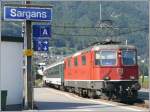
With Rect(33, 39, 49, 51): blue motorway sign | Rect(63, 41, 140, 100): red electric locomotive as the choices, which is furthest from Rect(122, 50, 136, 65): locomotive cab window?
Rect(33, 39, 49, 51): blue motorway sign

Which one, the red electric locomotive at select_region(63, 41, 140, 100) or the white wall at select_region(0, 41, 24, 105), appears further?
the red electric locomotive at select_region(63, 41, 140, 100)

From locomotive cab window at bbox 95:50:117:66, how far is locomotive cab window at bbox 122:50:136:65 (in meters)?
0.52

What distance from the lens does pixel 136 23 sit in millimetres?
102438

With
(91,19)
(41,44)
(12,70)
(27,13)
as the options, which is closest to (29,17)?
(27,13)

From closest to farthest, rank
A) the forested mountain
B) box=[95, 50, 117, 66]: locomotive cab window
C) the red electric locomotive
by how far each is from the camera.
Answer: the red electric locomotive
box=[95, 50, 117, 66]: locomotive cab window
the forested mountain

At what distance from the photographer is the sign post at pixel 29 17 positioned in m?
21.9

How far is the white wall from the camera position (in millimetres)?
24614

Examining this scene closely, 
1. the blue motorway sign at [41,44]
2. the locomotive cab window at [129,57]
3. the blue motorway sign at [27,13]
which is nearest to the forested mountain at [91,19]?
the locomotive cab window at [129,57]

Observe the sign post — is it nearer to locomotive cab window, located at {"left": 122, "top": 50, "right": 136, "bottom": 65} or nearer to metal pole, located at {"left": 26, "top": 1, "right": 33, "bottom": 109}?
metal pole, located at {"left": 26, "top": 1, "right": 33, "bottom": 109}

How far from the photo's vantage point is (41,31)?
22734 mm

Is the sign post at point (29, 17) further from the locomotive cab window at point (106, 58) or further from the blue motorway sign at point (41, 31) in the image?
the locomotive cab window at point (106, 58)

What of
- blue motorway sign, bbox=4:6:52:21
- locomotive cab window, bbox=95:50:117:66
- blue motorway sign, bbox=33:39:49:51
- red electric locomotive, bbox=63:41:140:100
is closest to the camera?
blue motorway sign, bbox=4:6:52:21

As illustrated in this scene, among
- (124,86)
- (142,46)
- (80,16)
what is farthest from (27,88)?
(80,16)

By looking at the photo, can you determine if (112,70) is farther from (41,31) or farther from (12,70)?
(41,31)
